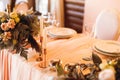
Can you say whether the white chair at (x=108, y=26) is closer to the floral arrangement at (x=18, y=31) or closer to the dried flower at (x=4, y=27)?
the floral arrangement at (x=18, y=31)

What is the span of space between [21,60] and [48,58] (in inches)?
7.0

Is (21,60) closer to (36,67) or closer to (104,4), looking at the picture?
(36,67)

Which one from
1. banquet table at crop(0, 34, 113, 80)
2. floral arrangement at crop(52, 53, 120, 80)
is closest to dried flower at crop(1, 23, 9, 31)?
banquet table at crop(0, 34, 113, 80)

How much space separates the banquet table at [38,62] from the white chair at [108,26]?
40 centimetres

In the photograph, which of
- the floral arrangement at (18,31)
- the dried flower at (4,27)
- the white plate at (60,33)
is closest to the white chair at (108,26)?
the white plate at (60,33)

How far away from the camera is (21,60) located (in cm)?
126

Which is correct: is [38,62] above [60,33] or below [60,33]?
below

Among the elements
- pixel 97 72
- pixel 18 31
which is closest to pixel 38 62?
pixel 18 31

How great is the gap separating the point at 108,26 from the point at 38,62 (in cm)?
102

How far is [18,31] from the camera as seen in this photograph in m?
1.21

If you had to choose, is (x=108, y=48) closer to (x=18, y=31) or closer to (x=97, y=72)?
(x=97, y=72)

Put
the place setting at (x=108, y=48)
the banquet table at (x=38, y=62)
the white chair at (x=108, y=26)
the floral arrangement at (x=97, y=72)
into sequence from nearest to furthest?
1. the floral arrangement at (x=97, y=72)
2. the banquet table at (x=38, y=62)
3. the place setting at (x=108, y=48)
4. the white chair at (x=108, y=26)

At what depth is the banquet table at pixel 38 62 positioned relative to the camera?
3.80 feet

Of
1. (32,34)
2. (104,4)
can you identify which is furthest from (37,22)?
(104,4)
